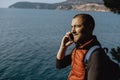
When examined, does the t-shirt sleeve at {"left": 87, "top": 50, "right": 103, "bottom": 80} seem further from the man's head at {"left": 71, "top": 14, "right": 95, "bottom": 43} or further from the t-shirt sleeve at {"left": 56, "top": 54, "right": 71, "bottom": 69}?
the t-shirt sleeve at {"left": 56, "top": 54, "right": 71, "bottom": 69}

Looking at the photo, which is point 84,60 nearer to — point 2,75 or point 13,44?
point 2,75

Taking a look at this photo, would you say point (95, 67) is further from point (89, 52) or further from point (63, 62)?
point (63, 62)

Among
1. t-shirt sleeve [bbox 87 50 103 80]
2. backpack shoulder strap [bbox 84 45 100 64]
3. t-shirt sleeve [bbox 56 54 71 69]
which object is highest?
backpack shoulder strap [bbox 84 45 100 64]

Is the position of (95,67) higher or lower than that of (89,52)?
lower

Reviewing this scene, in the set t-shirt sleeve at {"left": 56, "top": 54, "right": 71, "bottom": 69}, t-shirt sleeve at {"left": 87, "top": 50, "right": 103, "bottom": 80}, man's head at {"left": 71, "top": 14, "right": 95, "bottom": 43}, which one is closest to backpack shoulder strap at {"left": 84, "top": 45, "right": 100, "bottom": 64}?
t-shirt sleeve at {"left": 87, "top": 50, "right": 103, "bottom": 80}

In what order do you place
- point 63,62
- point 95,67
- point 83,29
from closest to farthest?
point 95,67, point 83,29, point 63,62

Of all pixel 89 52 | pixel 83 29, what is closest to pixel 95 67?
pixel 89 52

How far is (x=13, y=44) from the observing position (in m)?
68.2

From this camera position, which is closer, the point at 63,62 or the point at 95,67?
the point at 95,67

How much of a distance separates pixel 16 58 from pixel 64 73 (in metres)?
13.0

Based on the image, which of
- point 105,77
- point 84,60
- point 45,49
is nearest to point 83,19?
point 84,60

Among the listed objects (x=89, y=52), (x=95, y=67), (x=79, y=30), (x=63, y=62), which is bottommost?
(x=63, y=62)

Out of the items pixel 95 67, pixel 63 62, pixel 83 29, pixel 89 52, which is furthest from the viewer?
pixel 63 62

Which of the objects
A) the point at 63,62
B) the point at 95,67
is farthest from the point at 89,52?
the point at 63,62
